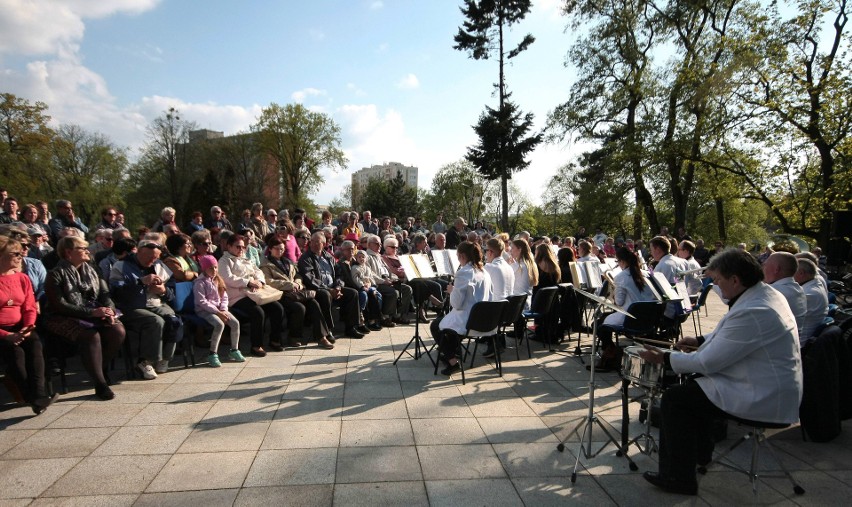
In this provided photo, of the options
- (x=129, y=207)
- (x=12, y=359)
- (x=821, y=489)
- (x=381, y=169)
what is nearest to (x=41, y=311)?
(x=12, y=359)

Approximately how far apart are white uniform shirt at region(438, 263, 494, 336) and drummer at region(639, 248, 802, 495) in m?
2.61

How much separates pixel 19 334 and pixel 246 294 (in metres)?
2.64

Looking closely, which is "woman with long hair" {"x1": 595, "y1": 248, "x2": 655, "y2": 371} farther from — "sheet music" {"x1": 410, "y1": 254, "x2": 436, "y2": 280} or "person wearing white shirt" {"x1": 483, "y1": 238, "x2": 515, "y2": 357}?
"sheet music" {"x1": 410, "y1": 254, "x2": 436, "y2": 280}

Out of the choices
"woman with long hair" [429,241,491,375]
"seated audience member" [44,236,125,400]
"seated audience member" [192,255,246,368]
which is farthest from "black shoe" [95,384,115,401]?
"woman with long hair" [429,241,491,375]

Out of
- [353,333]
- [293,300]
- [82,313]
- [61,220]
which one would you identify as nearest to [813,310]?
[353,333]

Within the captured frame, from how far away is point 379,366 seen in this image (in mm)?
5859

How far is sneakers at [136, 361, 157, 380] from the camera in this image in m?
5.10

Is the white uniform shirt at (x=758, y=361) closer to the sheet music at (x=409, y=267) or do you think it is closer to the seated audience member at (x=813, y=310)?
the seated audience member at (x=813, y=310)

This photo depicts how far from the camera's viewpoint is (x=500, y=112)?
2538 centimetres

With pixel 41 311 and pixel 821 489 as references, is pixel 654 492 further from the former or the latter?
pixel 41 311

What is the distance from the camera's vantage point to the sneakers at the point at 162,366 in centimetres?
533

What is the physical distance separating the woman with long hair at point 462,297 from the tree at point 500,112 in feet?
63.9

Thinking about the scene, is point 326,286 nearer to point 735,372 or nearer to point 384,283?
point 384,283

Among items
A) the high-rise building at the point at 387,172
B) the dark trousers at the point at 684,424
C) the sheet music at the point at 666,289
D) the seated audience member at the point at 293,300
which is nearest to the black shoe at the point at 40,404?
the seated audience member at the point at 293,300
